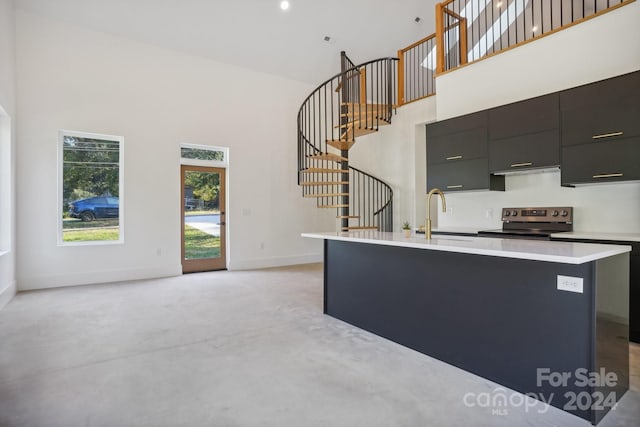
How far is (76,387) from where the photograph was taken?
2283 millimetres

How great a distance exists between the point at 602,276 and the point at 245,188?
5.88 metres

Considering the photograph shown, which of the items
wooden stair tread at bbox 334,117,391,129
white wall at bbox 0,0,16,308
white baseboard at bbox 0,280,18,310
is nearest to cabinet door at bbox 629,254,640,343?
wooden stair tread at bbox 334,117,391,129

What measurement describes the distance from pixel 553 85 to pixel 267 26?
4478 millimetres

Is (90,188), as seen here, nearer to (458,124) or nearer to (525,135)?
(458,124)

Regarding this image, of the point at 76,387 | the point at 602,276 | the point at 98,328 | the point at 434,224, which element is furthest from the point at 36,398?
the point at 434,224

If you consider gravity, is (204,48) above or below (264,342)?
above

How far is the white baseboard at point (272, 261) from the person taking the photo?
22.6 feet

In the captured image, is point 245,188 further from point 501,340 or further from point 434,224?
point 501,340

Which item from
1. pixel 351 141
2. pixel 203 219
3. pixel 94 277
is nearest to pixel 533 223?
pixel 351 141

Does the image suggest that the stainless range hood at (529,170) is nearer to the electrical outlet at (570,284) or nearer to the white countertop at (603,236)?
the white countertop at (603,236)

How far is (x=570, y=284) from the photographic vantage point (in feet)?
6.46

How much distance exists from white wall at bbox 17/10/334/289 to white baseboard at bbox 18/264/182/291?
0.01 m

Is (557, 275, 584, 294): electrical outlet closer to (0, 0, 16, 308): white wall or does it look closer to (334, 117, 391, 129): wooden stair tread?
(334, 117, 391, 129): wooden stair tread

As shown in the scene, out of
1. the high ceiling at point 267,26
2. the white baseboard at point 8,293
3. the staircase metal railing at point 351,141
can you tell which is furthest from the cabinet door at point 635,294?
the white baseboard at point 8,293
